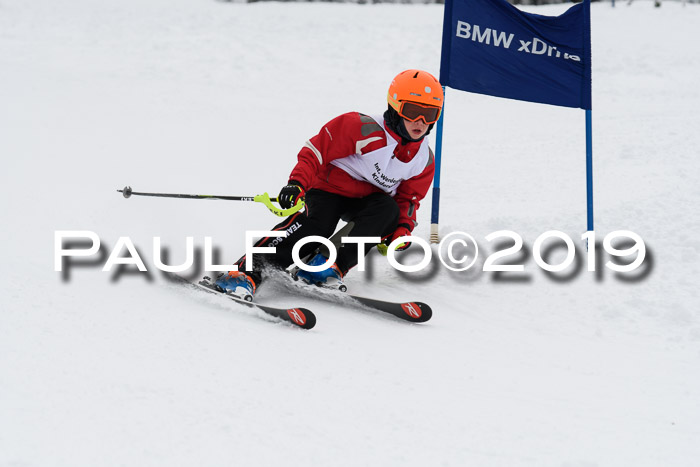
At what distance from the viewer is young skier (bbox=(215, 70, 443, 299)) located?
4.28 meters

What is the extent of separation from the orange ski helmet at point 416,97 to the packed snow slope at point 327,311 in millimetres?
1153

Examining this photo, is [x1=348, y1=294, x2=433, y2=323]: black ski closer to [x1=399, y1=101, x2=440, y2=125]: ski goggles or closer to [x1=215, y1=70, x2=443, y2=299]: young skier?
[x1=215, y1=70, x2=443, y2=299]: young skier

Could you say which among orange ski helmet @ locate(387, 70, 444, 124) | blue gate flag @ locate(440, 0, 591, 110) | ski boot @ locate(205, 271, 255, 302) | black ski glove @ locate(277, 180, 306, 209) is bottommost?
ski boot @ locate(205, 271, 255, 302)

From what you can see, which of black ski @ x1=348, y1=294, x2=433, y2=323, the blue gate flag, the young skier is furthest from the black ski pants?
the blue gate flag

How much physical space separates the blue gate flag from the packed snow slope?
1096 mm

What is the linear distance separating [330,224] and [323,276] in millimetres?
342

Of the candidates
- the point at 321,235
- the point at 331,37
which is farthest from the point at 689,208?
the point at 331,37

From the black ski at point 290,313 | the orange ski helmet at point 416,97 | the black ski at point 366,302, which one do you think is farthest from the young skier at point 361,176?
the black ski at point 290,313

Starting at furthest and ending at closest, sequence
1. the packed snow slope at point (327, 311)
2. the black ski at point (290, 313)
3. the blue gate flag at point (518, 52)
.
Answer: the blue gate flag at point (518, 52), the black ski at point (290, 313), the packed snow slope at point (327, 311)

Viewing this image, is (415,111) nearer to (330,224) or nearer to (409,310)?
(330,224)

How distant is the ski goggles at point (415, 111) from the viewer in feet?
14.0

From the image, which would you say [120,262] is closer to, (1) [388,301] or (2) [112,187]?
(1) [388,301]

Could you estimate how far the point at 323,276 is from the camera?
173 inches

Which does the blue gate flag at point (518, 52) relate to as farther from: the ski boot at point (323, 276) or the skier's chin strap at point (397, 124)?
the ski boot at point (323, 276)
